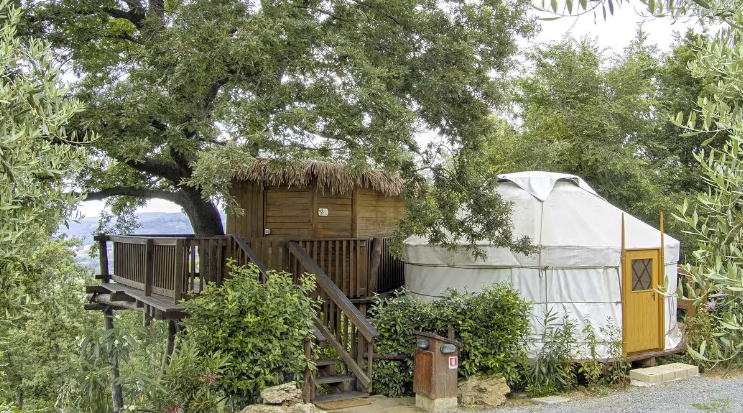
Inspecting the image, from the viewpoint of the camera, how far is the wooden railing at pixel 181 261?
690 cm

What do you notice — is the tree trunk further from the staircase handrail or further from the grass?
the grass

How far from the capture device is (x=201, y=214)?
30.7ft

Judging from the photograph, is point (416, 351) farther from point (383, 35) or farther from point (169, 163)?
point (169, 163)

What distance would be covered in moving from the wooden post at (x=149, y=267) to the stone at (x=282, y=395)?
290cm

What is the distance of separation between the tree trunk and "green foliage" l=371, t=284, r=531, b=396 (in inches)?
135

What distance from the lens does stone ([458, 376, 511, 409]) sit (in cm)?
691

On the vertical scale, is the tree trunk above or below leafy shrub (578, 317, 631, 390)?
above

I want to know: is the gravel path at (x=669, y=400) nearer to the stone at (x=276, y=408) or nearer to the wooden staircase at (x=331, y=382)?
the wooden staircase at (x=331, y=382)

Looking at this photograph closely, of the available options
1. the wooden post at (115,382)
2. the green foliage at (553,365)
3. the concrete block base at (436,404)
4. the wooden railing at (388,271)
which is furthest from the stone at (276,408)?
the wooden railing at (388,271)

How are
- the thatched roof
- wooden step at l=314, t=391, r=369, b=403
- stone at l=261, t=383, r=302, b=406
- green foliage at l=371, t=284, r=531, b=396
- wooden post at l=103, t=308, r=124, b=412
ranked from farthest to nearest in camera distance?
the thatched roof, green foliage at l=371, t=284, r=531, b=396, wooden step at l=314, t=391, r=369, b=403, wooden post at l=103, t=308, r=124, b=412, stone at l=261, t=383, r=302, b=406

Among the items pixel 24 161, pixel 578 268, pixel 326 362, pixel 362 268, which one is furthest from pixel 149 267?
pixel 578 268

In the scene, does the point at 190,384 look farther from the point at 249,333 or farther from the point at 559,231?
the point at 559,231

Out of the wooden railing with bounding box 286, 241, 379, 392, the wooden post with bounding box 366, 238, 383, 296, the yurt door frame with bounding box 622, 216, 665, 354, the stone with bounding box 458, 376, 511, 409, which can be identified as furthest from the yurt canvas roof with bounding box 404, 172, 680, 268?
the wooden railing with bounding box 286, 241, 379, 392

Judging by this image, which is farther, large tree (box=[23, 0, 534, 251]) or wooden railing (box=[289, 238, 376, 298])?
wooden railing (box=[289, 238, 376, 298])
